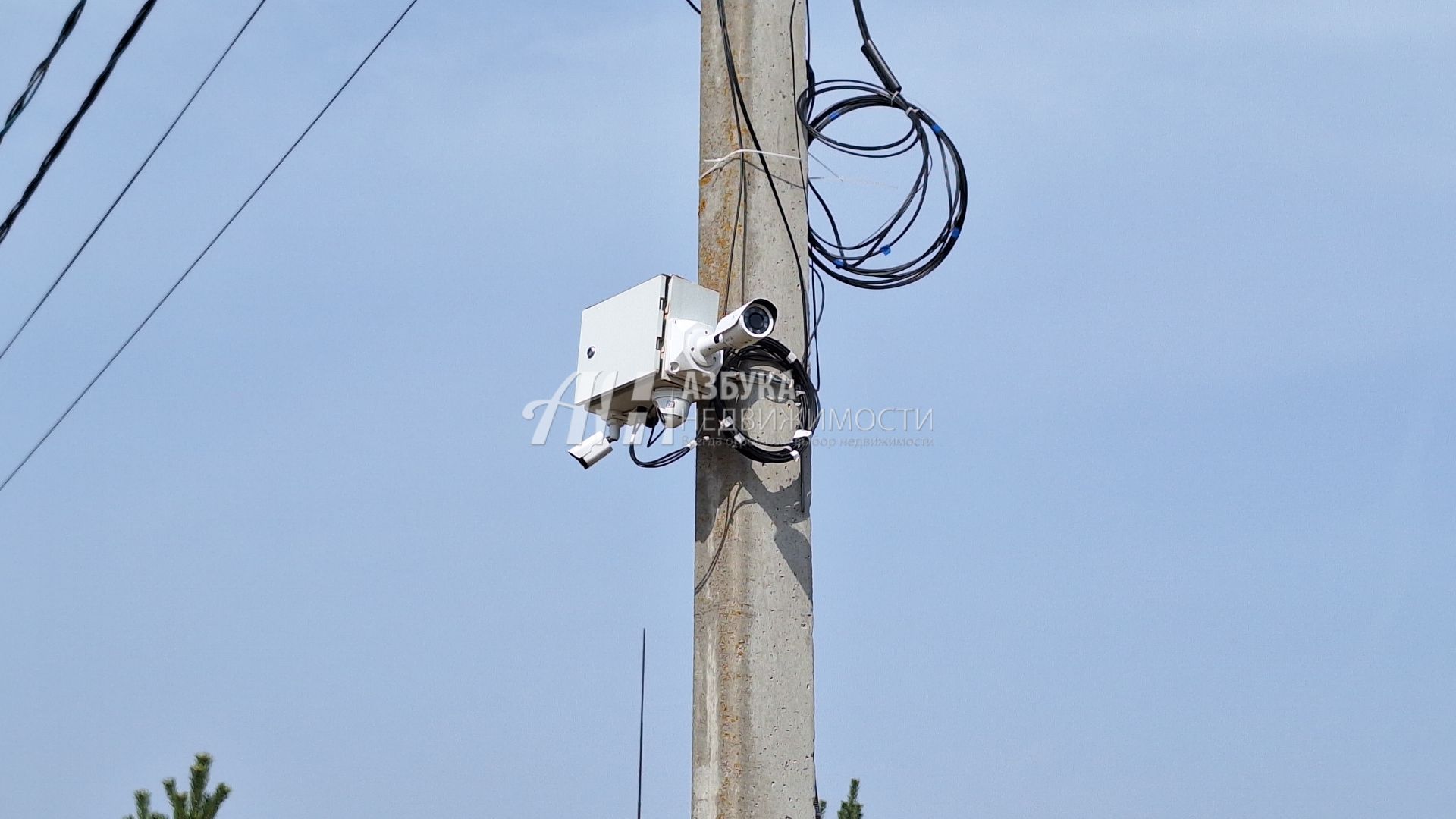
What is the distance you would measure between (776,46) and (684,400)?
1066 mm

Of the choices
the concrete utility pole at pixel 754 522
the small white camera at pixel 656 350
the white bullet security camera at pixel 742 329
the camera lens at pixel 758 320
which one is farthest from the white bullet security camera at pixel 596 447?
the camera lens at pixel 758 320

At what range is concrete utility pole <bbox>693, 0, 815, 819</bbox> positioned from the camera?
3.51 meters

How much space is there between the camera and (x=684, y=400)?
378 centimetres

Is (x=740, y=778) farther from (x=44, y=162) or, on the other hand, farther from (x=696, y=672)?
(x=44, y=162)

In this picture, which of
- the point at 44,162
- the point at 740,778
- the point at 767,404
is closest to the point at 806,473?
the point at 767,404

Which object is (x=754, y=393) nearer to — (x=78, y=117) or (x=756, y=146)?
(x=756, y=146)

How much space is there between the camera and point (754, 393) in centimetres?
381

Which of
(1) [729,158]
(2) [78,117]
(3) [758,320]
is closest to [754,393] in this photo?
(3) [758,320]

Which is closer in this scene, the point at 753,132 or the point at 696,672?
the point at 696,672

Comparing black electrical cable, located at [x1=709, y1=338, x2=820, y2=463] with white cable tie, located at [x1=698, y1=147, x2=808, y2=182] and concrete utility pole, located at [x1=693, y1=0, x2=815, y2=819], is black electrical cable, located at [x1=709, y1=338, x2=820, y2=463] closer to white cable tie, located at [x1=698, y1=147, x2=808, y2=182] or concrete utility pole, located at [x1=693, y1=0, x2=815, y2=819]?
concrete utility pole, located at [x1=693, y1=0, x2=815, y2=819]

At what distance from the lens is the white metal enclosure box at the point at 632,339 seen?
373 centimetres

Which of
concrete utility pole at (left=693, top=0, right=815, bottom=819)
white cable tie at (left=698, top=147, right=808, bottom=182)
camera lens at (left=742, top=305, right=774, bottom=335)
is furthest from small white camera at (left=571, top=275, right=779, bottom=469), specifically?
white cable tie at (left=698, top=147, right=808, bottom=182)

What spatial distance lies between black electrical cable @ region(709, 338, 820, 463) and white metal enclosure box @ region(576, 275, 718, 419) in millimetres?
→ 131

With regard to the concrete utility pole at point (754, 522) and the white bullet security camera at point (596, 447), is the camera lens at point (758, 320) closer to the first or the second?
the concrete utility pole at point (754, 522)
